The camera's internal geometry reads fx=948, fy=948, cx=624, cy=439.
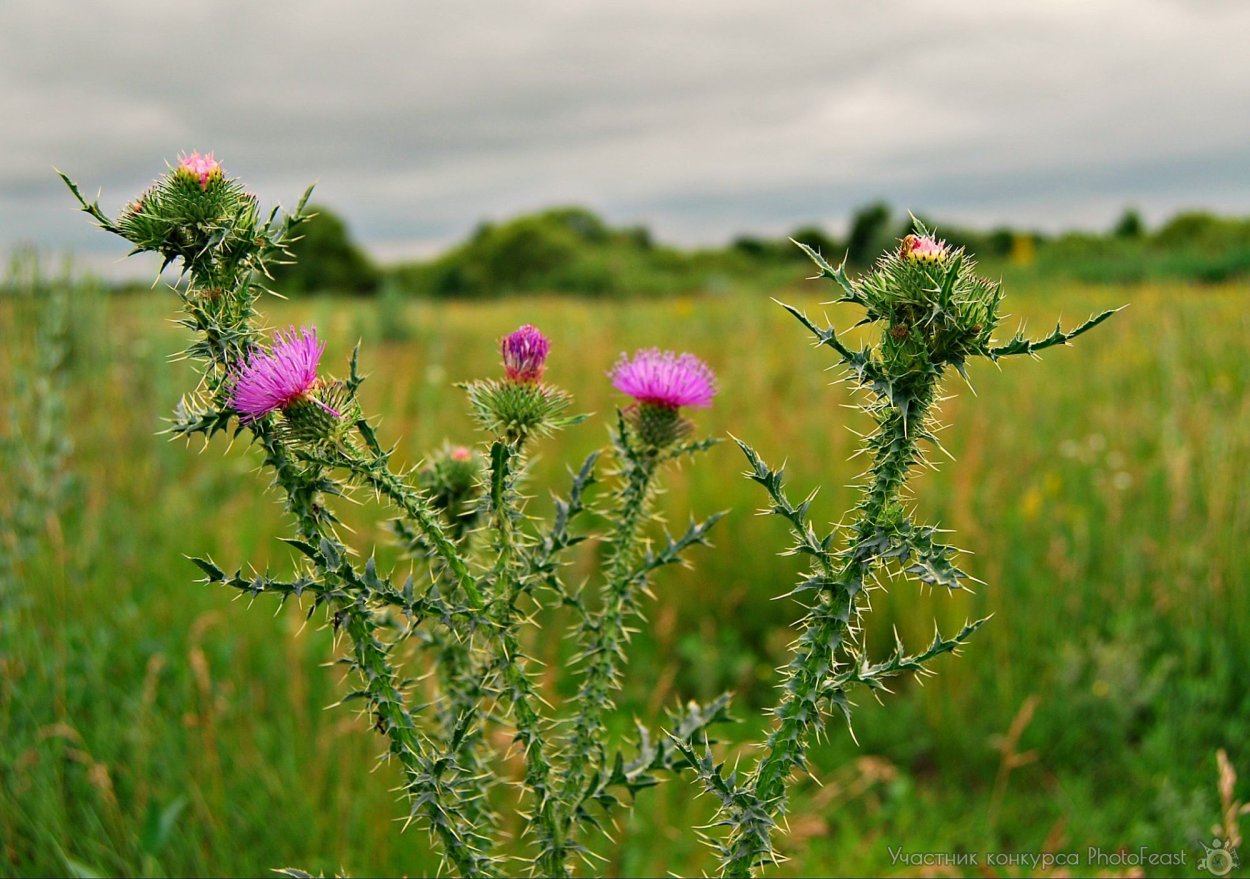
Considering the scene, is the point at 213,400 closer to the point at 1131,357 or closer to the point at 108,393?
the point at 108,393

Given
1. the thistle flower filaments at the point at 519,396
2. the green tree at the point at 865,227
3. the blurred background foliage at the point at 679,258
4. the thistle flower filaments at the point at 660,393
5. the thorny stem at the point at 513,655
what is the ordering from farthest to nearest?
the green tree at the point at 865,227 → the blurred background foliage at the point at 679,258 → the thistle flower filaments at the point at 660,393 → the thistle flower filaments at the point at 519,396 → the thorny stem at the point at 513,655

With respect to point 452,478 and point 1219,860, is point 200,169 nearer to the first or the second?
point 452,478

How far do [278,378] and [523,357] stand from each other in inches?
17.6

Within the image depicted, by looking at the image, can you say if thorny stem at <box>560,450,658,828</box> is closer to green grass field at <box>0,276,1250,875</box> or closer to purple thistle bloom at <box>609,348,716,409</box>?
purple thistle bloom at <box>609,348,716,409</box>

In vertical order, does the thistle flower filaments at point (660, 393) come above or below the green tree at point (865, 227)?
below

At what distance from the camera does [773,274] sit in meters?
28.2

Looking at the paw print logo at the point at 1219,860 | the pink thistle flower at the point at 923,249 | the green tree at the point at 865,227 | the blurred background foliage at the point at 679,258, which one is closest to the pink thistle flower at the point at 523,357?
the pink thistle flower at the point at 923,249

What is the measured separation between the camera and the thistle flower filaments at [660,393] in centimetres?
172

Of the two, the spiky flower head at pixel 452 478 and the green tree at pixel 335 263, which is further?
the green tree at pixel 335 263

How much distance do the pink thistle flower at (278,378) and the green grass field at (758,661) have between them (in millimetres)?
881

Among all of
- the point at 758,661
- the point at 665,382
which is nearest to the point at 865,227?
the point at 758,661

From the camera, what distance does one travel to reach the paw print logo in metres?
2.75

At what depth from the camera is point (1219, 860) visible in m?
2.85

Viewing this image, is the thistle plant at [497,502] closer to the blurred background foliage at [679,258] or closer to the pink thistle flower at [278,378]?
the pink thistle flower at [278,378]
